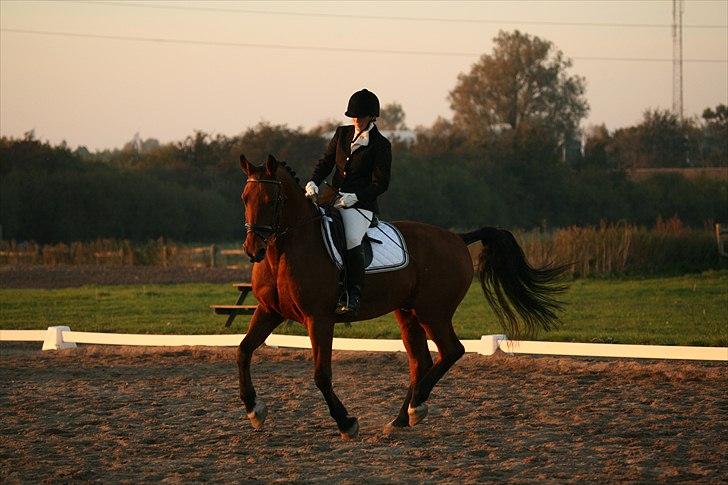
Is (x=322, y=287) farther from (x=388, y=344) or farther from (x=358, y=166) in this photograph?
(x=388, y=344)

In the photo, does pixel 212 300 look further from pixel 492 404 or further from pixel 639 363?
pixel 492 404

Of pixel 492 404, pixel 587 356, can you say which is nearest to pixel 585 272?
pixel 587 356

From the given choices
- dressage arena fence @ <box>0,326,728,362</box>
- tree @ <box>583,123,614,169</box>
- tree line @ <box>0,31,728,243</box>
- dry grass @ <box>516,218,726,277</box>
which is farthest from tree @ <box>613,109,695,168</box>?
dressage arena fence @ <box>0,326,728,362</box>

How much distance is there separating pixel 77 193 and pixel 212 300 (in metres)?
19.6

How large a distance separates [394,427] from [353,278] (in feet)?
3.69

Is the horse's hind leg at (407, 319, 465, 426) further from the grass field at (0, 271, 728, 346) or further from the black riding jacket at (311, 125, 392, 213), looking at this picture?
the grass field at (0, 271, 728, 346)

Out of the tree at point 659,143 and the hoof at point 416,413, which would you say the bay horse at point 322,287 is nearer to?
the hoof at point 416,413

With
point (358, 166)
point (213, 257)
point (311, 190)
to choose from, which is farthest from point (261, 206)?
point (213, 257)

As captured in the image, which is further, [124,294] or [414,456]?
[124,294]

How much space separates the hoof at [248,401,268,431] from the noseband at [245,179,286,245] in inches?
49.1

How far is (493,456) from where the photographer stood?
23.8 ft

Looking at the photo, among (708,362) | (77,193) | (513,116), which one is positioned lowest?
(708,362)

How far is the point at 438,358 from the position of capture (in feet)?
29.5

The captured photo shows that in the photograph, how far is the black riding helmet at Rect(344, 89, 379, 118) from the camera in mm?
8773
